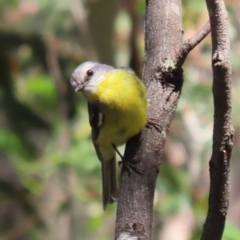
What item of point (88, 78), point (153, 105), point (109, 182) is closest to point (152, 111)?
point (153, 105)

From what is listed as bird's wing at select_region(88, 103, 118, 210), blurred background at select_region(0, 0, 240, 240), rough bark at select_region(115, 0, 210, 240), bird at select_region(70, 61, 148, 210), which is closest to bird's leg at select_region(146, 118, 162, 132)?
rough bark at select_region(115, 0, 210, 240)

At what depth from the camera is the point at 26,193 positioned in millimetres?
3346

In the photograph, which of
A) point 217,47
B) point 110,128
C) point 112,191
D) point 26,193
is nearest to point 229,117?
point 217,47

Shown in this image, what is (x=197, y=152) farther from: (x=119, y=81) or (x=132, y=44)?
(x=119, y=81)

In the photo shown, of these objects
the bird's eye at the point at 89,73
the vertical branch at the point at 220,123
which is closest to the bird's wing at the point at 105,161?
the bird's eye at the point at 89,73

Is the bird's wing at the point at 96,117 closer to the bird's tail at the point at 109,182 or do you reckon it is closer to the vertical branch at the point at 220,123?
the bird's tail at the point at 109,182

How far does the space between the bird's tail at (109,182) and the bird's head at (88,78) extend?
1.05 ft

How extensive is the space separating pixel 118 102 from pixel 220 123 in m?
0.93

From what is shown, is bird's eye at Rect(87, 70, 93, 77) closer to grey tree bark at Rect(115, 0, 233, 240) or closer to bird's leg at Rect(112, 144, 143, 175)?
grey tree bark at Rect(115, 0, 233, 240)

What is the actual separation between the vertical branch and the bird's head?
1005mm

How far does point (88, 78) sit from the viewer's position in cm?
209

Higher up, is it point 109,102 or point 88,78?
point 88,78

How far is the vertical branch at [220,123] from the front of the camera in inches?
40.8

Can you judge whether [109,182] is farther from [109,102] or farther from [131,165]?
[131,165]
